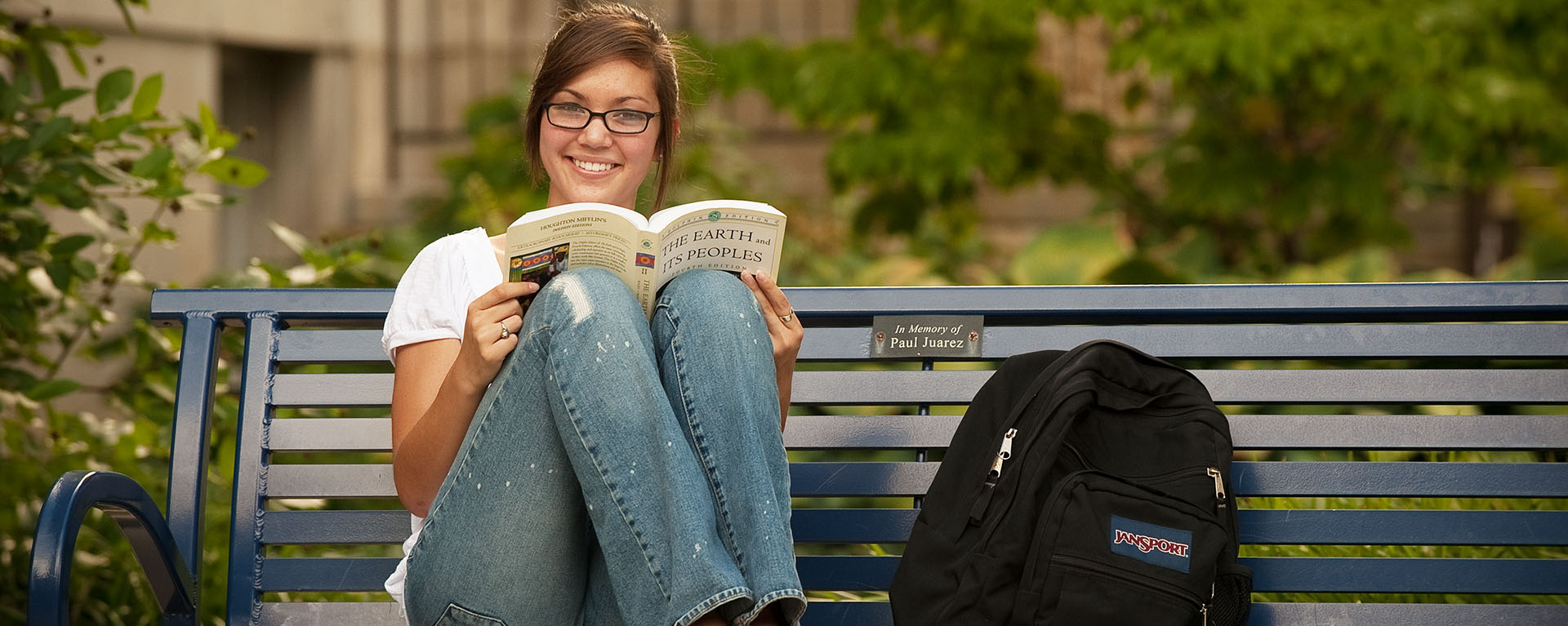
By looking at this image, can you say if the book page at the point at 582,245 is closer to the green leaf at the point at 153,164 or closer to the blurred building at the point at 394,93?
the green leaf at the point at 153,164

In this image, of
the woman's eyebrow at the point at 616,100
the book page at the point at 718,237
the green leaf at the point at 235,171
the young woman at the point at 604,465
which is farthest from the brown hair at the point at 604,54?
the green leaf at the point at 235,171

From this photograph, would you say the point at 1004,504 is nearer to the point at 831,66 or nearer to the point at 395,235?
the point at 831,66

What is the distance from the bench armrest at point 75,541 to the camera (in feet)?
5.90

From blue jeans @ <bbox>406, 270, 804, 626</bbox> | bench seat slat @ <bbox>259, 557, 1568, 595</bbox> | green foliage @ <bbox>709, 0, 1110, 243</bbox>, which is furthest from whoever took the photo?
green foliage @ <bbox>709, 0, 1110, 243</bbox>

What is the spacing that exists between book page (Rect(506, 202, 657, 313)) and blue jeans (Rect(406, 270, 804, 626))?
0.06m

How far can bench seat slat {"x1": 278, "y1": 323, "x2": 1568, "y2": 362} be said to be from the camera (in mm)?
2260

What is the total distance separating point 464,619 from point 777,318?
640 mm

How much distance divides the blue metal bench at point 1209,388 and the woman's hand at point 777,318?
27 centimetres

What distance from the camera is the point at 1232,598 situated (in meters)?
2.07

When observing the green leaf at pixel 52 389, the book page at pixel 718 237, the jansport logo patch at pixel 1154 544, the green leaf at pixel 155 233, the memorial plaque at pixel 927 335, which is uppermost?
the green leaf at pixel 155 233

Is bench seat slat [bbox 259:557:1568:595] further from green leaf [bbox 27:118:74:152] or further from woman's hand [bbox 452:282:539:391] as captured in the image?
green leaf [bbox 27:118:74:152]

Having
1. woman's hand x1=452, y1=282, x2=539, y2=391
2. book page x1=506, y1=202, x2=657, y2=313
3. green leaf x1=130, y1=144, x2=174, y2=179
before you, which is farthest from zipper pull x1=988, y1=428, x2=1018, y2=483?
green leaf x1=130, y1=144, x2=174, y2=179

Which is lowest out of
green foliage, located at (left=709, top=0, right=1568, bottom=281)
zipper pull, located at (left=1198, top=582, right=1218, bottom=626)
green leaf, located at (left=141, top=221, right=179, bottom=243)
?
zipper pull, located at (left=1198, top=582, right=1218, bottom=626)

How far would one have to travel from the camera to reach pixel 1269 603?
2180mm
